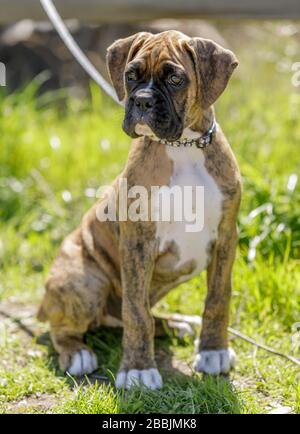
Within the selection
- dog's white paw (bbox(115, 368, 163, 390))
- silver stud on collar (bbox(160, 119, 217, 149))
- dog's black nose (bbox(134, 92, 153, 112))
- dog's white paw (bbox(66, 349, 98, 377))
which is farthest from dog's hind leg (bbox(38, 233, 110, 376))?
dog's black nose (bbox(134, 92, 153, 112))

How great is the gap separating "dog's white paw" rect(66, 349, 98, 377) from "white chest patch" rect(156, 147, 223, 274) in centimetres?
67

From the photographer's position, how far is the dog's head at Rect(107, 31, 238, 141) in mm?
3330

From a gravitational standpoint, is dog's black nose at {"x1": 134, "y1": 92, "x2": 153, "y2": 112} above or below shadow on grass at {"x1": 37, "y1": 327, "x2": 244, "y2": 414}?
above

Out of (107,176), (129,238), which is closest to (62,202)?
(107,176)

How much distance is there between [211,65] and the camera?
3.44 m

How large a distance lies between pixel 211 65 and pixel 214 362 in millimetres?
1332

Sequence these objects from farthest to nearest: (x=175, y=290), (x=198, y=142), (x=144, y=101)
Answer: (x=175, y=290) < (x=198, y=142) < (x=144, y=101)

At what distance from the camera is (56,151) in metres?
6.34

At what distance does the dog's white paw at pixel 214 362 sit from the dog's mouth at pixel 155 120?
1073mm

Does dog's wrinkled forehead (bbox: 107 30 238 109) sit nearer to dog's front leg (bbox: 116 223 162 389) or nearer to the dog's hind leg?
dog's front leg (bbox: 116 223 162 389)

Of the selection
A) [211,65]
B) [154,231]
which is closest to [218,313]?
[154,231]

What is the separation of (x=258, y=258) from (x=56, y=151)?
2209 mm

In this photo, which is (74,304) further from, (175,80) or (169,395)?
(175,80)
